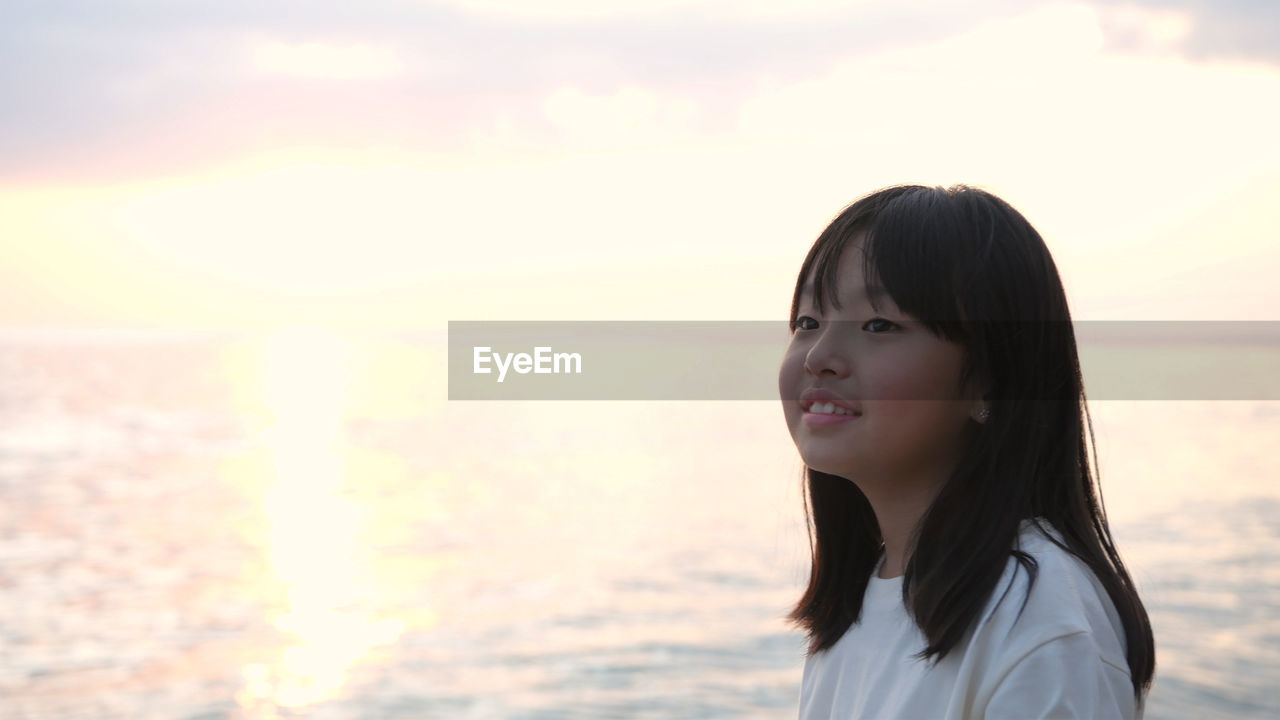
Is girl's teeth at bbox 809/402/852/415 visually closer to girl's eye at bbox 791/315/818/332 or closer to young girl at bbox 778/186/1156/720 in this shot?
young girl at bbox 778/186/1156/720

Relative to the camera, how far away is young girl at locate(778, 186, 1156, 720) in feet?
4.84

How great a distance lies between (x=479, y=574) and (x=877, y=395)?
463 inches

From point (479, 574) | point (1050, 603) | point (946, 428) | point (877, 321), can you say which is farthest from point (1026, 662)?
point (479, 574)

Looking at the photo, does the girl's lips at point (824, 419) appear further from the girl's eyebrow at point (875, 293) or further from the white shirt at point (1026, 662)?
the white shirt at point (1026, 662)

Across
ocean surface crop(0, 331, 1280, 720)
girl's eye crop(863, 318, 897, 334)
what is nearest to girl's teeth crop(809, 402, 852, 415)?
girl's eye crop(863, 318, 897, 334)

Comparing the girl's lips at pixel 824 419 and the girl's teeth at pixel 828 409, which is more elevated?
the girl's teeth at pixel 828 409

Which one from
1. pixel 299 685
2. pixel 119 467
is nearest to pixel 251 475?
pixel 119 467

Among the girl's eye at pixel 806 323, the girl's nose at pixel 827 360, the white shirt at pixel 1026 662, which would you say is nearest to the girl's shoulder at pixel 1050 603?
the white shirt at pixel 1026 662

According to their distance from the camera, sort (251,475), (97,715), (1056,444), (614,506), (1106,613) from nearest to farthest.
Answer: (1106,613) → (1056,444) → (97,715) → (614,506) → (251,475)

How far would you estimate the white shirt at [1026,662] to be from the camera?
4.32 ft

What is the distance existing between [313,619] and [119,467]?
11175mm

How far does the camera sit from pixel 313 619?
1123 centimetres

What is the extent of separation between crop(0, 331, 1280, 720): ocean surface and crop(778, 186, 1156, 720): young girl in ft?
5.15

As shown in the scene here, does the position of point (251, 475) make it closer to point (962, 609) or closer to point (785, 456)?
point (785, 456)
